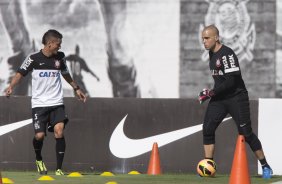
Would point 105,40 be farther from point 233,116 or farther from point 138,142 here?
point 233,116

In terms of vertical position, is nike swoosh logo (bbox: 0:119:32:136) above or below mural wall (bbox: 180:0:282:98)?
below

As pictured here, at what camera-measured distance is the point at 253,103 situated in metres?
13.8

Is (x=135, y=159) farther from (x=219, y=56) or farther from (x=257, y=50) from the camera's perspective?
(x=257, y=50)

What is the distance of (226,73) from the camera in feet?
35.4

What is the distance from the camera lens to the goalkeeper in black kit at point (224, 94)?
10797 mm

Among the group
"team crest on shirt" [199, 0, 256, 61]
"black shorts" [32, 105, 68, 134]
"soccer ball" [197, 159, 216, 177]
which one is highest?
"team crest on shirt" [199, 0, 256, 61]

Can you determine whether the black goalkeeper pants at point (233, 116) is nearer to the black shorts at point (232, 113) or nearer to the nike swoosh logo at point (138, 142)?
the black shorts at point (232, 113)

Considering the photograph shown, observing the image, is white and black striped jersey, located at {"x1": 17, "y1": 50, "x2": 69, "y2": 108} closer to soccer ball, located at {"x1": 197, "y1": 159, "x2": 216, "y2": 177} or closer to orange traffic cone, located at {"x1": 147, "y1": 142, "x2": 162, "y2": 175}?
orange traffic cone, located at {"x1": 147, "y1": 142, "x2": 162, "y2": 175}

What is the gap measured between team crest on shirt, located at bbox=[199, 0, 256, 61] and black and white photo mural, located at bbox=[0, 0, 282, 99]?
24 mm

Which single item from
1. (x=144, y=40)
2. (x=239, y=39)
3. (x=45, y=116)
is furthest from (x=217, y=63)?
(x=144, y=40)

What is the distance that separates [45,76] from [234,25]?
39.4 feet

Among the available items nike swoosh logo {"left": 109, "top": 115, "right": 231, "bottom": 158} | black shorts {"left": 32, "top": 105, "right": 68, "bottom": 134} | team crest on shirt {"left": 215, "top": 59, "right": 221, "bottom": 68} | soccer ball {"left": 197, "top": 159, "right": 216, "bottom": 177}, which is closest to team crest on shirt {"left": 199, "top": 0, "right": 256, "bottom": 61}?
nike swoosh logo {"left": 109, "top": 115, "right": 231, "bottom": 158}

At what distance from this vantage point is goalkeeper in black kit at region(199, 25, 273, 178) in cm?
1080

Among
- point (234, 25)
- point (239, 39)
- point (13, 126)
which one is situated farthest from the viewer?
point (234, 25)
